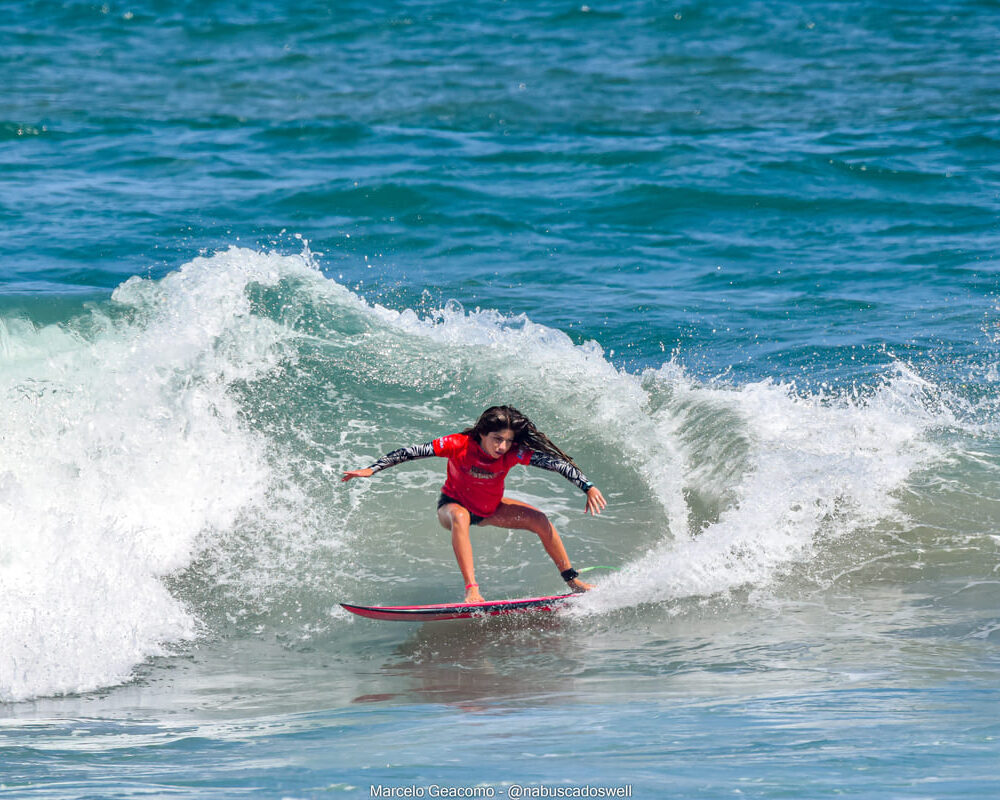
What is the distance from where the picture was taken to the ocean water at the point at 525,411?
15.6 ft

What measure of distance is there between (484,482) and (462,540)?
40 centimetres

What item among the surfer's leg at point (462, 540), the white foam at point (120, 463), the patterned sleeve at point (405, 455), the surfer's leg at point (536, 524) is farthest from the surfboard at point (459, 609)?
the white foam at point (120, 463)

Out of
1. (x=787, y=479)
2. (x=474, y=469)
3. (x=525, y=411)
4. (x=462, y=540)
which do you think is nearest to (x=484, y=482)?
(x=474, y=469)

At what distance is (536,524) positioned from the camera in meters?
7.26

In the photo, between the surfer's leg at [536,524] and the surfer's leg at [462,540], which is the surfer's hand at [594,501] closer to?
the surfer's leg at [536,524]

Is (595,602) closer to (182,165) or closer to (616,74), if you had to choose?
(182,165)

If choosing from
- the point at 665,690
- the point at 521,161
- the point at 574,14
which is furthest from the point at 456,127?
the point at 665,690

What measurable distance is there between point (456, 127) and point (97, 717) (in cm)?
1575

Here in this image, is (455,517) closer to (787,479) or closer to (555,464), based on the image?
(555,464)

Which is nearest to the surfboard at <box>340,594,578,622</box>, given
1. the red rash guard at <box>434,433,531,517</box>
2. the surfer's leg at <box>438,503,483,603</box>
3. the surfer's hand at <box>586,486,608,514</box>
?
the surfer's leg at <box>438,503,483,603</box>

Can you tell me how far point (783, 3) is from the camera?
89.6 feet

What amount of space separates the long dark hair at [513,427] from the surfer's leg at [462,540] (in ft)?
1.58

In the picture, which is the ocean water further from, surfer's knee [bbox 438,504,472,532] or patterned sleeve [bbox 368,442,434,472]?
patterned sleeve [bbox 368,442,434,472]

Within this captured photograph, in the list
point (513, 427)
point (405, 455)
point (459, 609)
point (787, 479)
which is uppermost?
point (513, 427)
